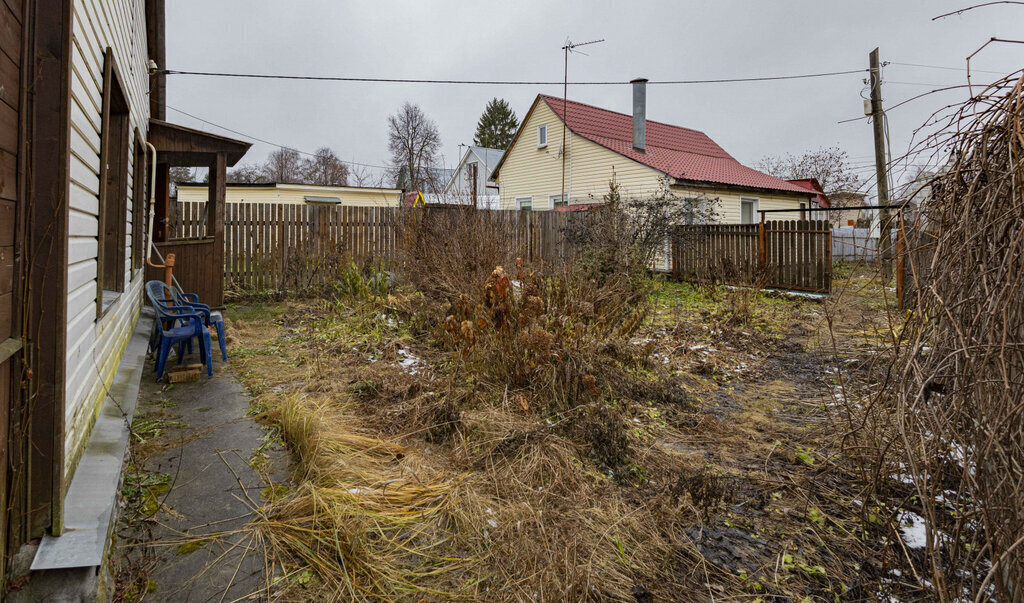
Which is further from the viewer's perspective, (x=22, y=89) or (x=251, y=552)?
(x=251, y=552)

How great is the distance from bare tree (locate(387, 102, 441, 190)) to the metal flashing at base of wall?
Result: 37.4m

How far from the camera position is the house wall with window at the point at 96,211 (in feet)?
7.88

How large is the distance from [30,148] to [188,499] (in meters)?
1.60

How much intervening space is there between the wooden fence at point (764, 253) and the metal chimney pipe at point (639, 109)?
262 inches

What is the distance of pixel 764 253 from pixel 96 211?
36.1 feet

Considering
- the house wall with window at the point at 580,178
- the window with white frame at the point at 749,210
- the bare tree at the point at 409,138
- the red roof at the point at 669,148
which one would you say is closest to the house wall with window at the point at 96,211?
the house wall with window at the point at 580,178

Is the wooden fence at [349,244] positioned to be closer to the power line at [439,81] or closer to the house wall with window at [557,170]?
the power line at [439,81]

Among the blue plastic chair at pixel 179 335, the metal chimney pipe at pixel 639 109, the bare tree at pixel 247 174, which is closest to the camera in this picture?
the blue plastic chair at pixel 179 335

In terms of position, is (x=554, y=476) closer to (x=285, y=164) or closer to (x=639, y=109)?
(x=639, y=109)

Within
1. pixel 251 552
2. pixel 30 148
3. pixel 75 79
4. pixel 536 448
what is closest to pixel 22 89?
pixel 30 148

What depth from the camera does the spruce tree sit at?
172 ft

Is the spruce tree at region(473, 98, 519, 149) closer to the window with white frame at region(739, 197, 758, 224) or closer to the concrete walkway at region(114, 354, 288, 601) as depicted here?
the window with white frame at region(739, 197, 758, 224)

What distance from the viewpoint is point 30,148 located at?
5.54 ft

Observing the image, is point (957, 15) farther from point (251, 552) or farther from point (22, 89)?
point (251, 552)
